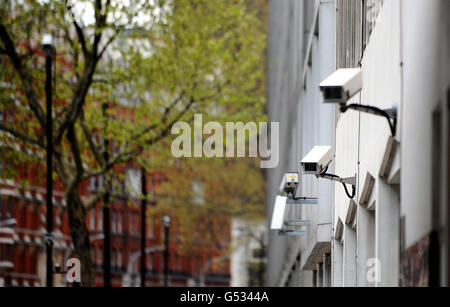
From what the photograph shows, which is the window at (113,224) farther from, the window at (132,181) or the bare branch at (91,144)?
the bare branch at (91,144)

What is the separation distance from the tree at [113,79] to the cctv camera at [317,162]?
17.3 m

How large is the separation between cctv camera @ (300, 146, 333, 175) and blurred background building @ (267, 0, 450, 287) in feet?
0.79

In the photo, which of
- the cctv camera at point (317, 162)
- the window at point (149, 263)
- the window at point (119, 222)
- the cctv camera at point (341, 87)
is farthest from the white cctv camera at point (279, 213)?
the window at point (149, 263)

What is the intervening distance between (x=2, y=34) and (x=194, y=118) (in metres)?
5.65

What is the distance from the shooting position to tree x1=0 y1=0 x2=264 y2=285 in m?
37.2

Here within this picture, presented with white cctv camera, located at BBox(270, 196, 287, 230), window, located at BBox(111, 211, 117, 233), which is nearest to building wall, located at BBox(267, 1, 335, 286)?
white cctv camera, located at BBox(270, 196, 287, 230)

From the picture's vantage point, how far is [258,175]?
83875 mm

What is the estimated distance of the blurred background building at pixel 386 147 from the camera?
9243 mm

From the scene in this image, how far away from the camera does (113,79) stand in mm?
40438

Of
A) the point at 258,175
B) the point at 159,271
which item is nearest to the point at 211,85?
the point at 258,175

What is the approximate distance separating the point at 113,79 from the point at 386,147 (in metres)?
28.4

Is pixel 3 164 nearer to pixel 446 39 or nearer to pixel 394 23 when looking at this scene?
pixel 394 23

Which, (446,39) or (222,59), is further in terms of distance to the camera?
(222,59)

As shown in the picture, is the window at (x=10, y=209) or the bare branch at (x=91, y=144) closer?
the bare branch at (x=91, y=144)
